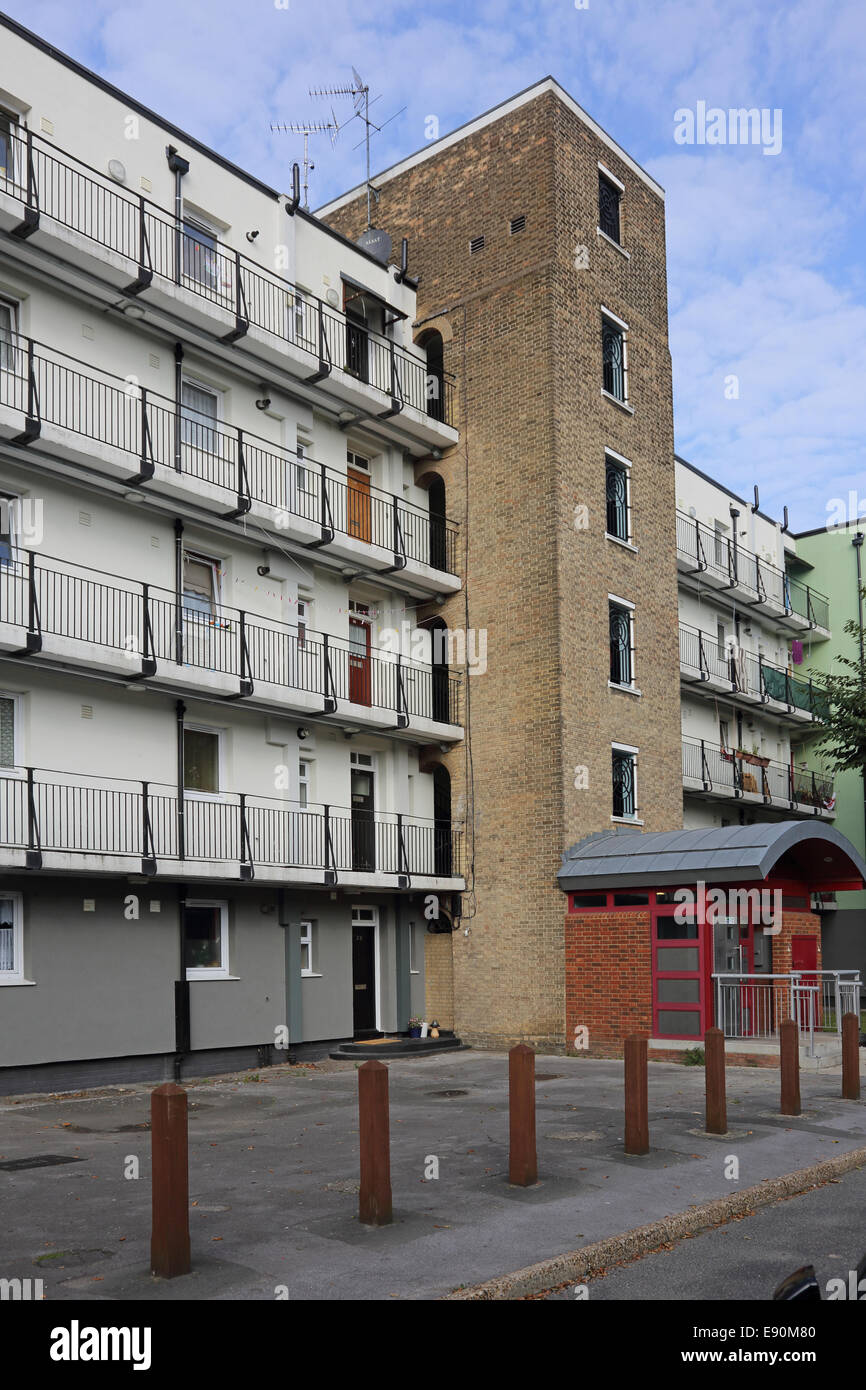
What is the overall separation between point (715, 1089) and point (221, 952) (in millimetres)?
10362

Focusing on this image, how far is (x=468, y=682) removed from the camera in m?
24.9

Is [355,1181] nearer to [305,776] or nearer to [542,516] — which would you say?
[305,776]

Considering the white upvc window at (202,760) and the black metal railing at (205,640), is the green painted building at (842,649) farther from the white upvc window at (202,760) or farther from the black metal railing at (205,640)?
the white upvc window at (202,760)

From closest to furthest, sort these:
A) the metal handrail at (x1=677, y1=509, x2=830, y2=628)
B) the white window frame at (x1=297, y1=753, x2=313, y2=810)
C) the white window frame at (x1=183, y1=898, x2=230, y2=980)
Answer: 1. the white window frame at (x1=183, y1=898, x2=230, y2=980)
2. the white window frame at (x1=297, y1=753, x2=313, y2=810)
3. the metal handrail at (x1=677, y1=509, x2=830, y2=628)

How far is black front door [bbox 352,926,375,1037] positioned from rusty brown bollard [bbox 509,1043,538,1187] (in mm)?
13985

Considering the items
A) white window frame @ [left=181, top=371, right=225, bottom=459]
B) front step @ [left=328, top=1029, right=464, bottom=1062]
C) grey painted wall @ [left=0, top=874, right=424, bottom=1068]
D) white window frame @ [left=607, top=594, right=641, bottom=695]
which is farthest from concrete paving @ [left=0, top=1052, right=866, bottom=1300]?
white window frame @ [left=181, top=371, right=225, bottom=459]

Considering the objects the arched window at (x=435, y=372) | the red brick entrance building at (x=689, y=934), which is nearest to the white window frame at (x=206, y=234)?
the arched window at (x=435, y=372)

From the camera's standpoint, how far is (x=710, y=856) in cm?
2094

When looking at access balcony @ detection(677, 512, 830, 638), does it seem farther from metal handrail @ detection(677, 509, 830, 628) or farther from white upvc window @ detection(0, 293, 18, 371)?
white upvc window @ detection(0, 293, 18, 371)

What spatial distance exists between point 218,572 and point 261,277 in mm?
5195

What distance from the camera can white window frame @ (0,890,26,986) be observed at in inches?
Answer: 675

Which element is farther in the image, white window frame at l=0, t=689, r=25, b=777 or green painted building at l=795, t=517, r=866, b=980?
green painted building at l=795, t=517, r=866, b=980
